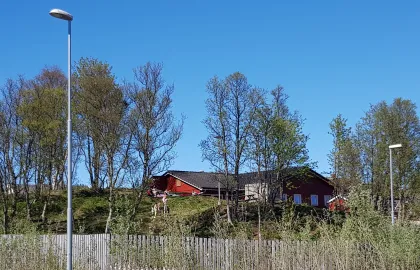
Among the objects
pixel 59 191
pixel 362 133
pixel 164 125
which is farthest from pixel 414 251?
pixel 59 191

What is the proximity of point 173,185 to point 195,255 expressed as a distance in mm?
53112

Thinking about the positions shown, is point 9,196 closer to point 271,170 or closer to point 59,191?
point 59,191

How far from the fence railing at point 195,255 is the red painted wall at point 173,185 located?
4477 centimetres

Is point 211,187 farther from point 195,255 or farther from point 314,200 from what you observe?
point 195,255

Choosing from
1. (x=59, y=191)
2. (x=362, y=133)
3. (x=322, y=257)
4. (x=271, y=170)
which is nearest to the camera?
(x=322, y=257)

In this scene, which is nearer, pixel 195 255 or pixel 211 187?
pixel 195 255

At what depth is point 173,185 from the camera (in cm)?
6812

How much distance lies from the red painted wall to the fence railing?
147ft

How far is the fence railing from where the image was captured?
576 inches

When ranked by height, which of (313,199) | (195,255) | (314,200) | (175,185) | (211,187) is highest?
(175,185)

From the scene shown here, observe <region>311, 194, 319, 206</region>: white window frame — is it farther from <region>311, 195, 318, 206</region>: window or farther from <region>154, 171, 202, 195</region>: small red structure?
<region>154, 171, 202, 195</region>: small red structure

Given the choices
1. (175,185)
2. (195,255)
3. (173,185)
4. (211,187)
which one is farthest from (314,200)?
(195,255)

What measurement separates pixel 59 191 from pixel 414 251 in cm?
4058

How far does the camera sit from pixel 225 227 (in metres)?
16.8
